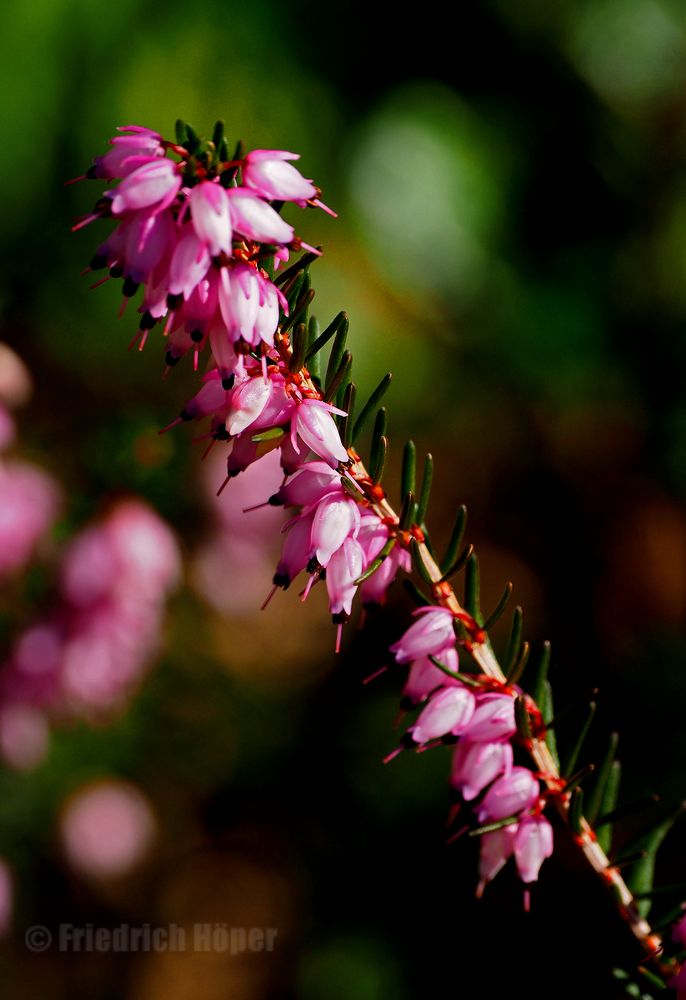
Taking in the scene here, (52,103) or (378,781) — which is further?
(52,103)

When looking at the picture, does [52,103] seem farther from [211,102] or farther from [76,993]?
[76,993]

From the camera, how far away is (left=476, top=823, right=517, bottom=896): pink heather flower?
0.71 m

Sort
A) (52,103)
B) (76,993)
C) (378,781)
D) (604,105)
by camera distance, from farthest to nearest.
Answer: (604,105) → (52,103) → (378,781) → (76,993)

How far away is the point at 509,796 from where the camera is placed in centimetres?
68

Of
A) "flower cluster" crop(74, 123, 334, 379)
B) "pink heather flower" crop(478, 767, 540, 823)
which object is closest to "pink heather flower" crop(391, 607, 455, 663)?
"pink heather flower" crop(478, 767, 540, 823)

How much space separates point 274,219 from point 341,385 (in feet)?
0.50

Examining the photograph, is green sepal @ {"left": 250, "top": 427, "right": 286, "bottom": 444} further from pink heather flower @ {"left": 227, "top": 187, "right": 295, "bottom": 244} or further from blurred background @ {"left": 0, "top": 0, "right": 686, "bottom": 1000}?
blurred background @ {"left": 0, "top": 0, "right": 686, "bottom": 1000}

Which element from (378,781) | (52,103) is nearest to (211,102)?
(52,103)

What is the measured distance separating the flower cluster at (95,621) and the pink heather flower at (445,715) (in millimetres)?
1010

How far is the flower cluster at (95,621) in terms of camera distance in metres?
1.60

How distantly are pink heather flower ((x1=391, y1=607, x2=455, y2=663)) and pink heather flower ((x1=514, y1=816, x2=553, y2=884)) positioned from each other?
0.15 meters

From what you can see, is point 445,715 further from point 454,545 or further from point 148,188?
point 148,188

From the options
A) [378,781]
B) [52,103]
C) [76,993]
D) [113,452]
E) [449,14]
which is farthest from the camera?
[449,14]

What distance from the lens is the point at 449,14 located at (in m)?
3.55
